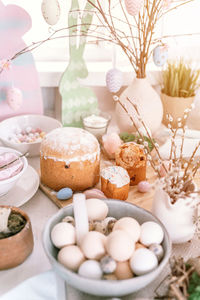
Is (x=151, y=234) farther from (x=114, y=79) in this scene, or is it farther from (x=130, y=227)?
(x=114, y=79)

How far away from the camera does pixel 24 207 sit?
0.89m

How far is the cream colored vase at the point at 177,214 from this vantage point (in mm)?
Result: 723

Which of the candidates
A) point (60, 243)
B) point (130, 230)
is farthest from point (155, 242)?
point (60, 243)

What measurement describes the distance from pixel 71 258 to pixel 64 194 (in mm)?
Answer: 286

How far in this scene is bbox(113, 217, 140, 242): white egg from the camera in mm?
657

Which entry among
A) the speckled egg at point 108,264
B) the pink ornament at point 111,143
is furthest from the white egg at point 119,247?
the pink ornament at point 111,143

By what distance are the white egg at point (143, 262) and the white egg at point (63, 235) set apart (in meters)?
0.11

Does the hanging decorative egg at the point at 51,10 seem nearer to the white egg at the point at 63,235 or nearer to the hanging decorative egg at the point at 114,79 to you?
the hanging decorative egg at the point at 114,79

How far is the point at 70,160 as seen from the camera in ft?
2.94

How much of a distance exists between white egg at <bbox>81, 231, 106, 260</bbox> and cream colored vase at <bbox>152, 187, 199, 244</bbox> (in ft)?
0.54

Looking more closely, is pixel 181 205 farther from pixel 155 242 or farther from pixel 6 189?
pixel 6 189

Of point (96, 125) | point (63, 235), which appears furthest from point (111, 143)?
point (63, 235)

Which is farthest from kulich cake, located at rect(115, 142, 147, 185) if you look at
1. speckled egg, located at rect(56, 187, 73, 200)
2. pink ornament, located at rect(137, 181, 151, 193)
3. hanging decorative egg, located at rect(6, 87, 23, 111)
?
hanging decorative egg, located at rect(6, 87, 23, 111)

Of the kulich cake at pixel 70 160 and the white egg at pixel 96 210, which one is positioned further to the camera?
the kulich cake at pixel 70 160
